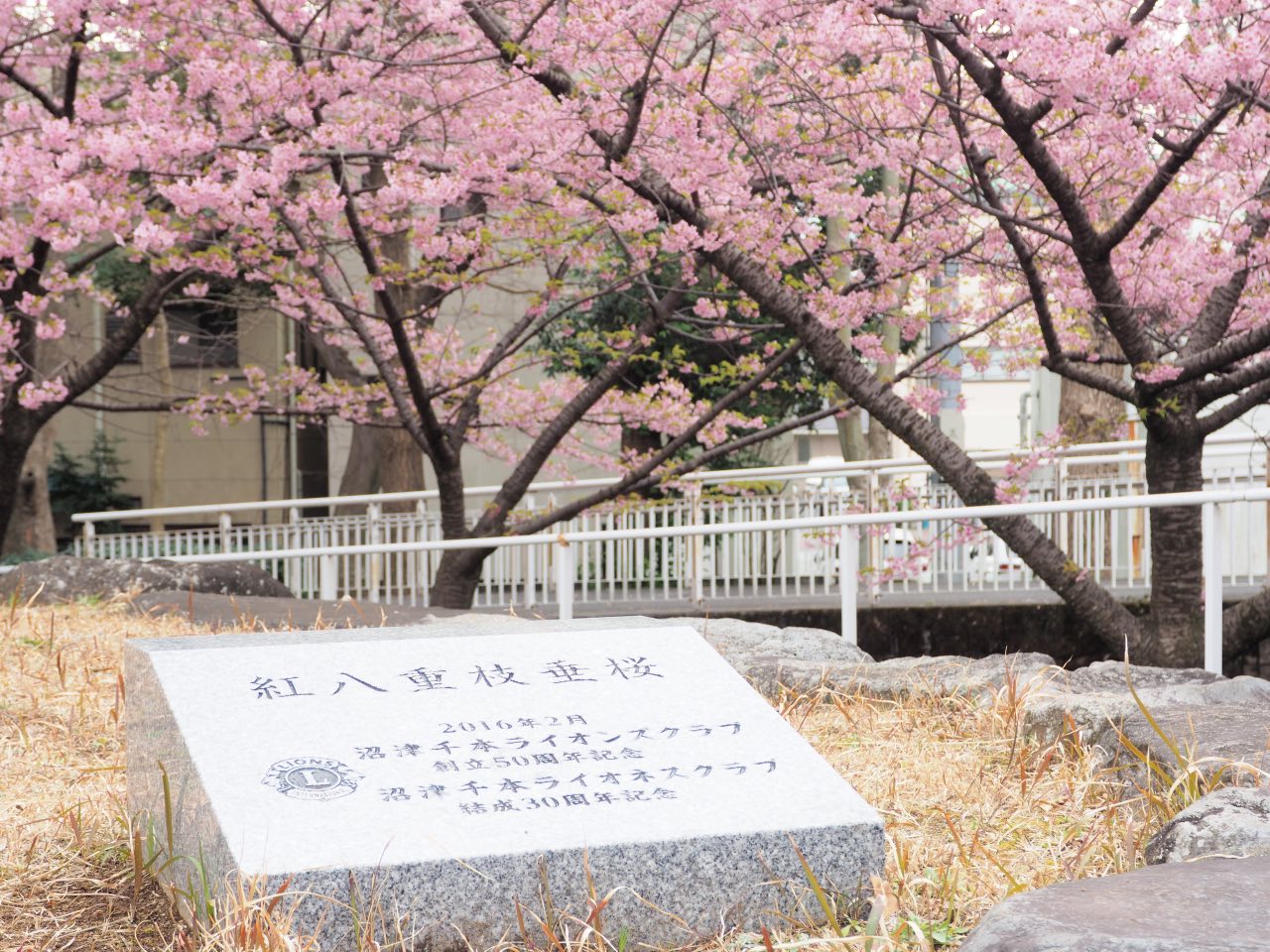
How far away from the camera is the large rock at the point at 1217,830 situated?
2.70m

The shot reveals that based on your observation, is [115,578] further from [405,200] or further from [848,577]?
[848,577]

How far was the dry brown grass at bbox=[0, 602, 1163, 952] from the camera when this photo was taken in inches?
108

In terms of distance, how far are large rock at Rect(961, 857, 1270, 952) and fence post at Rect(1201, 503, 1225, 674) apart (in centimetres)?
391

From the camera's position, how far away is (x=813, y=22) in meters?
7.51

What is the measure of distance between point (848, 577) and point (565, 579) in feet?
4.76

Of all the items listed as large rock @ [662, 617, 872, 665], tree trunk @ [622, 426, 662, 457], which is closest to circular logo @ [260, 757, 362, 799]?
large rock @ [662, 617, 872, 665]

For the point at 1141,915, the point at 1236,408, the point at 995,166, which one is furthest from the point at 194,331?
the point at 1141,915

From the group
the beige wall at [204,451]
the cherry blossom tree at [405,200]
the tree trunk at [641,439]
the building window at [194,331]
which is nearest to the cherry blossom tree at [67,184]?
the cherry blossom tree at [405,200]

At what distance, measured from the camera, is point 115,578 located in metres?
8.50

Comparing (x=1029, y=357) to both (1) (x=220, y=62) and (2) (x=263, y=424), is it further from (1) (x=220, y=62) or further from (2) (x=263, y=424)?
(2) (x=263, y=424)

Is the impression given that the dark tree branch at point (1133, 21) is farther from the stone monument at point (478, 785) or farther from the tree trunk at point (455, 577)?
the tree trunk at point (455, 577)

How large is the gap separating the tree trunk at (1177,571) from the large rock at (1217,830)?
14.5 feet

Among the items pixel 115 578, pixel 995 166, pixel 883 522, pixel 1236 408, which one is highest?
pixel 995 166

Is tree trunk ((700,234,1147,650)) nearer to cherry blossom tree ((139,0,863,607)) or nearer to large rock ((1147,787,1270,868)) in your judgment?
cherry blossom tree ((139,0,863,607))
